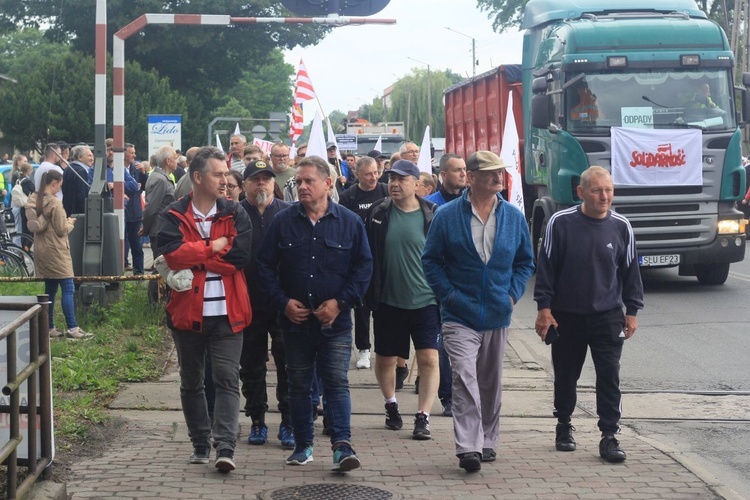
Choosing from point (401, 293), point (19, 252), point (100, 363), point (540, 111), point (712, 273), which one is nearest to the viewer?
point (401, 293)

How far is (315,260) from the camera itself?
6.67m

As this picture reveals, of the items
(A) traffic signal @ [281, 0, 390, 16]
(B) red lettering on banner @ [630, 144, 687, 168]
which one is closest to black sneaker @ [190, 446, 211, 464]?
(A) traffic signal @ [281, 0, 390, 16]

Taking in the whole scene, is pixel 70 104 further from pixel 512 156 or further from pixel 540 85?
pixel 512 156

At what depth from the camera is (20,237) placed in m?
17.9

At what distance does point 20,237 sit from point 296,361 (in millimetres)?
12221

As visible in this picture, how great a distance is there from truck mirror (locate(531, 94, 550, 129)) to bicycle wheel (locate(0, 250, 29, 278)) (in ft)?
22.7

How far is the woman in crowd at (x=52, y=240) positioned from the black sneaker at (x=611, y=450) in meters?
5.90

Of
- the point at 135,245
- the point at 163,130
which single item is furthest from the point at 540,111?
the point at 163,130

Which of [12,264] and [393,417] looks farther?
[12,264]

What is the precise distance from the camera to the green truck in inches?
603

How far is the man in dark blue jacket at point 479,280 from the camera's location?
6.81 metres

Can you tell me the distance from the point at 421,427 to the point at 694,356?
14.9 feet

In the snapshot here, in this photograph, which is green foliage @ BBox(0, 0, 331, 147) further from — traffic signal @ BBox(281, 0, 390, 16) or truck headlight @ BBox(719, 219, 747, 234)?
traffic signal @ BBox(281, 0, 390, 16)

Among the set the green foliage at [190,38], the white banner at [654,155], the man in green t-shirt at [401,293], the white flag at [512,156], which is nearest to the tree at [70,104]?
the green foliage at [190,38]
